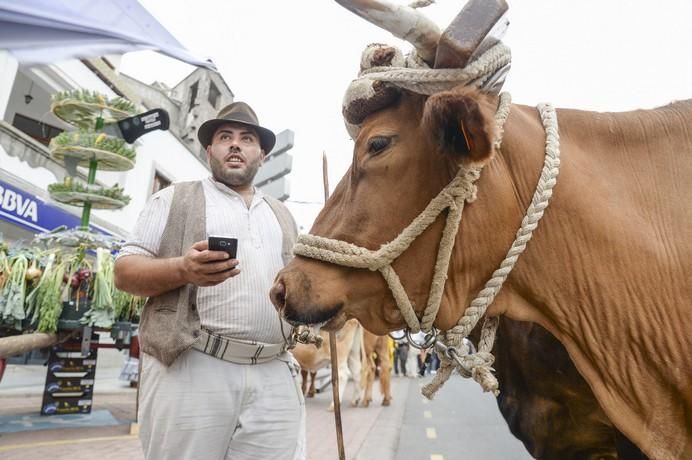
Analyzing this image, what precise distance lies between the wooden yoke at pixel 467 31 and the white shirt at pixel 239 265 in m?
1.45

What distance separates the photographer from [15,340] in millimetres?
4699

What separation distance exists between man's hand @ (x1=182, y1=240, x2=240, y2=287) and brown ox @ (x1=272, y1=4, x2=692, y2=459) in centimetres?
42

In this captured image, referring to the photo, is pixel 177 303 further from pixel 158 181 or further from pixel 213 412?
pixel 158 181

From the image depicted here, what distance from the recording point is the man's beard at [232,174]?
8.88 ft

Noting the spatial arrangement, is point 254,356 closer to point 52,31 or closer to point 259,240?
point 259,240

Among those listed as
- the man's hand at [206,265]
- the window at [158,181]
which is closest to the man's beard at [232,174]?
the man's hand at [206,265]

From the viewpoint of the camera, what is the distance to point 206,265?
1916 millimetres

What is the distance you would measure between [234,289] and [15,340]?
3700 millimetres

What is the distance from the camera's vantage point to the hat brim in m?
2.77

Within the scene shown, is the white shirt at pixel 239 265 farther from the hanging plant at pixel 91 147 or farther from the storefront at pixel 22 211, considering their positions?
the storefront at pixel 22 211

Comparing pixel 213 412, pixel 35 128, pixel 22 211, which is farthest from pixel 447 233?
pixel 35 128

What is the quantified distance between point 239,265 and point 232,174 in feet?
1.89

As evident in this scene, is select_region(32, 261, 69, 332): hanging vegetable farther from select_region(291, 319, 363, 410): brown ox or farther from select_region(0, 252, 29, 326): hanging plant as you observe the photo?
select_region(291, 319, 363, 410): brown ox

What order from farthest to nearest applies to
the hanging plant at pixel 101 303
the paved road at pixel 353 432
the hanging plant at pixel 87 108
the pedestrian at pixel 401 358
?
the pedestrian at pixel 401 358 < the hanging plant at pixel 87 108 < the hanging plant at pixel 101 303 < the paved road at pixel 353 432
